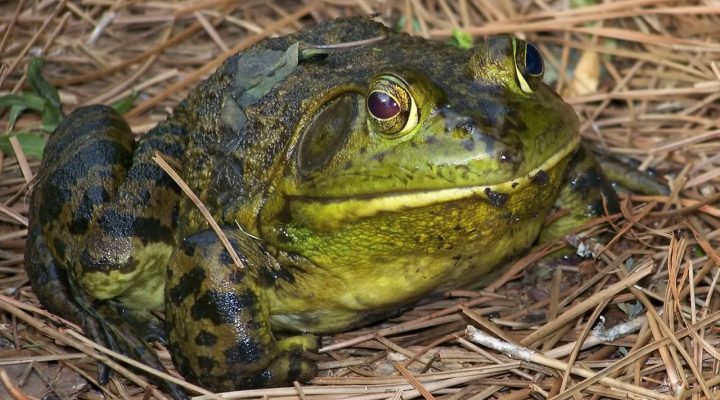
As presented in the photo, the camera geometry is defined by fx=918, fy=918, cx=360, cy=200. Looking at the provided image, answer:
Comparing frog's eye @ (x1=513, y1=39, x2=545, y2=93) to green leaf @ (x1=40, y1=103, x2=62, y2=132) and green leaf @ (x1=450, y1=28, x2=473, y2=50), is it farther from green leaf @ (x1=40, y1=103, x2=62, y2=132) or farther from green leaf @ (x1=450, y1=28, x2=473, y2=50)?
green leaf @ (x1=40, y1=103, x2=62, y2=132)

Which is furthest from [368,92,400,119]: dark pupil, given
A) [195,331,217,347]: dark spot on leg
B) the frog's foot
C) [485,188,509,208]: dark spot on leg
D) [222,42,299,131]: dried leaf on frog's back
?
the frog's foot

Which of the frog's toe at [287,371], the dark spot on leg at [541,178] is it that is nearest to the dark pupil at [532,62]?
the dark spot on leg at [541,178]

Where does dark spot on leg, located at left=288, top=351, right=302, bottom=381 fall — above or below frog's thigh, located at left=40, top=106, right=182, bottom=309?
below

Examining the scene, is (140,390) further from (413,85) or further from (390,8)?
(390,8)

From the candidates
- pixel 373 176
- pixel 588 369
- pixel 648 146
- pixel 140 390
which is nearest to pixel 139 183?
pixel 140 390

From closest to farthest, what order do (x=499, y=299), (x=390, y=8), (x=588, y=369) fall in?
(x=588, y=369) → (x=499, y=299) → (x=390, y=8)

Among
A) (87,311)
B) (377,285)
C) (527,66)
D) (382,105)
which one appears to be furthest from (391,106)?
(87,311)

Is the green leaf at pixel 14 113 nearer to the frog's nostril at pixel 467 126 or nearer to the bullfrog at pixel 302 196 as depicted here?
the bullfrog at pixel 302 196
